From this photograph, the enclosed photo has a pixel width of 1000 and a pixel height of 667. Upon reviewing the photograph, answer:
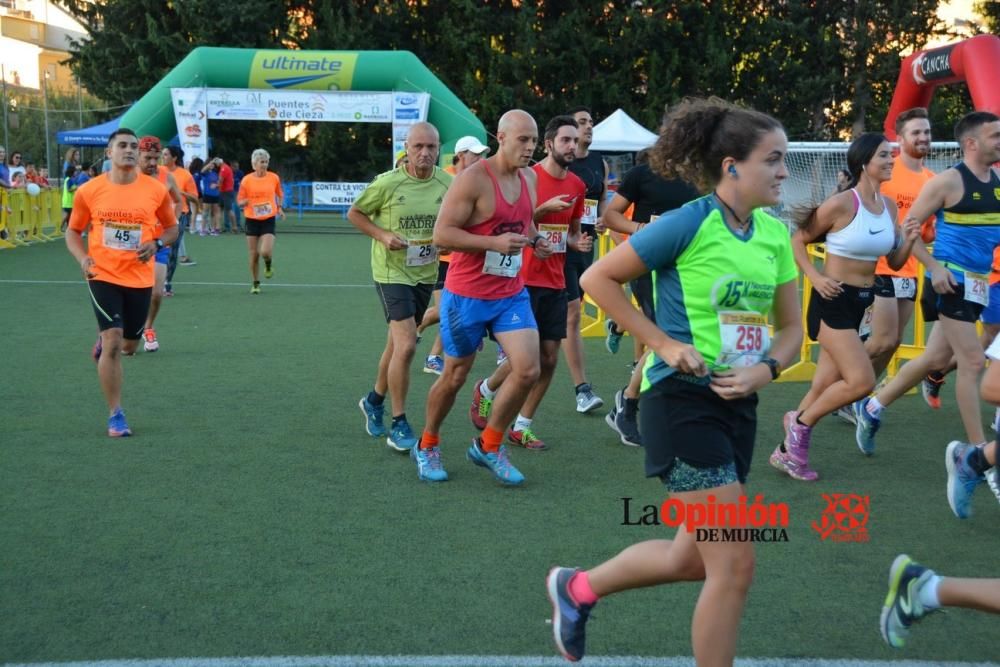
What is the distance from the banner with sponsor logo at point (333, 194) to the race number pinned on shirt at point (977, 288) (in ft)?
91.0

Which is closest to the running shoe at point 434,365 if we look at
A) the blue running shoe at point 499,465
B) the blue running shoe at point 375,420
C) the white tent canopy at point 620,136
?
the blue running shoe at point 375,420

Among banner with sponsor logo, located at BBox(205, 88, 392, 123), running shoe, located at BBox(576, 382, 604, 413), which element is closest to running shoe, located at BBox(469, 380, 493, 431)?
running shoe, located at BBox(576, 382, 604, 413)

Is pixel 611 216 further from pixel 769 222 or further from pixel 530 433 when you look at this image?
pixel 769 222

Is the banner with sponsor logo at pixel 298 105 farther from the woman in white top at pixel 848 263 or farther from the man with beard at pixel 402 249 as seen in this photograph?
the woman in white top at pixel 848 263

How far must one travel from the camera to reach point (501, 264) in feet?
18.8

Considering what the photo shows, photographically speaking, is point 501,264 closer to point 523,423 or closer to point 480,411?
point 523,423

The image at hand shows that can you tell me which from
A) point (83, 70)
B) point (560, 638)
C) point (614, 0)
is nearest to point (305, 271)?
point (560, 638)

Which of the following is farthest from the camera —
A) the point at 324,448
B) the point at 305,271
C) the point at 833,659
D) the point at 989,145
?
the point at 305,271

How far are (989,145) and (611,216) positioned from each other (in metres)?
2.28

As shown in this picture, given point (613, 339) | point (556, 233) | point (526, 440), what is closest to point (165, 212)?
point (556, 233)

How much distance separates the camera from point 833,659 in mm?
3691

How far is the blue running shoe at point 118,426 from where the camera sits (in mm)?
6852

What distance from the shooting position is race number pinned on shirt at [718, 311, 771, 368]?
318 centimetres

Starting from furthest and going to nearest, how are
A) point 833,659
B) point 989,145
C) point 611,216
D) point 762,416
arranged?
point 762,416 → point 611,216 → point 989,145 → point 833,659
